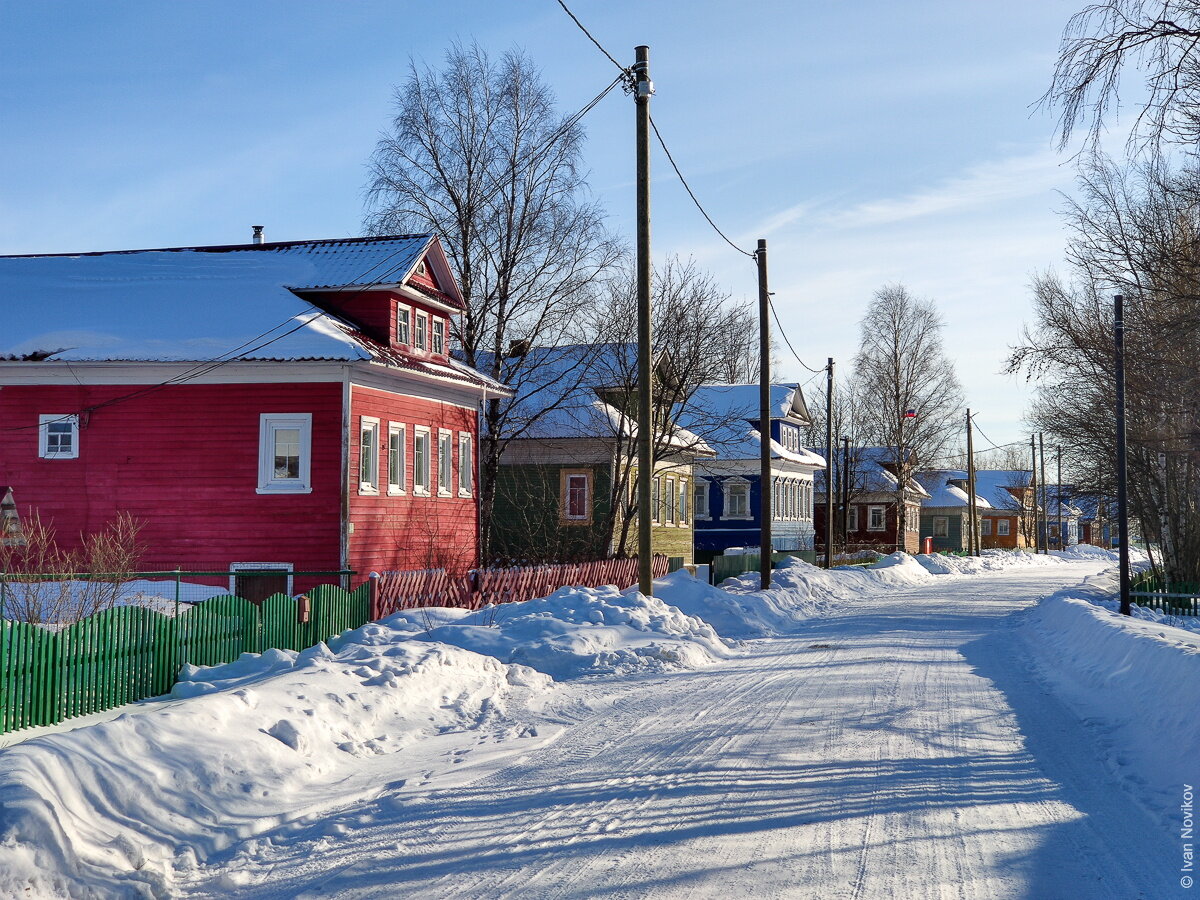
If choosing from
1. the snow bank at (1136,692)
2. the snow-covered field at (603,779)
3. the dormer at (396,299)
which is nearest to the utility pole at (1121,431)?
the snow bank at (1136,692)

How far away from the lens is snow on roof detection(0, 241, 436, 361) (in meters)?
22.2

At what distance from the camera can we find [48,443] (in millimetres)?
22688

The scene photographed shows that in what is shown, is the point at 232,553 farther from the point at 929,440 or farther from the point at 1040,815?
the point at 929,440

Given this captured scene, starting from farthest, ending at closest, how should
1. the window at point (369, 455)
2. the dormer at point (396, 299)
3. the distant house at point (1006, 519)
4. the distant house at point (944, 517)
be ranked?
the distant house at point (1006, 519), the distant house at point (944, 517), the dormer at point (396, 299), the window at point (369, 455)

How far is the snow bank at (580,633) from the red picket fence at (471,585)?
47.4 inches

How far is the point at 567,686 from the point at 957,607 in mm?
17368

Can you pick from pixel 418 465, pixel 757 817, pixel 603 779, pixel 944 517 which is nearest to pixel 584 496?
pixel 418 465

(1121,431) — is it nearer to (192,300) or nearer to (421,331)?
(421,331)

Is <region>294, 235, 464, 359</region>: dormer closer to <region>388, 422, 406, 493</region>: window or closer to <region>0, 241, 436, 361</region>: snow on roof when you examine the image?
<region>0, 241, 436, 361</region>: snow on roof

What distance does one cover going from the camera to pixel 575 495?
119 ft

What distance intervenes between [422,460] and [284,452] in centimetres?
428

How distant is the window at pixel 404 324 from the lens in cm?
2536

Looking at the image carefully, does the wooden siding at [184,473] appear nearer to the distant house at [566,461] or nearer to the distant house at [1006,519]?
the distant house at [566,461]

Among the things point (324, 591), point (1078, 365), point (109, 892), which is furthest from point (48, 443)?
point (1078, 365)
